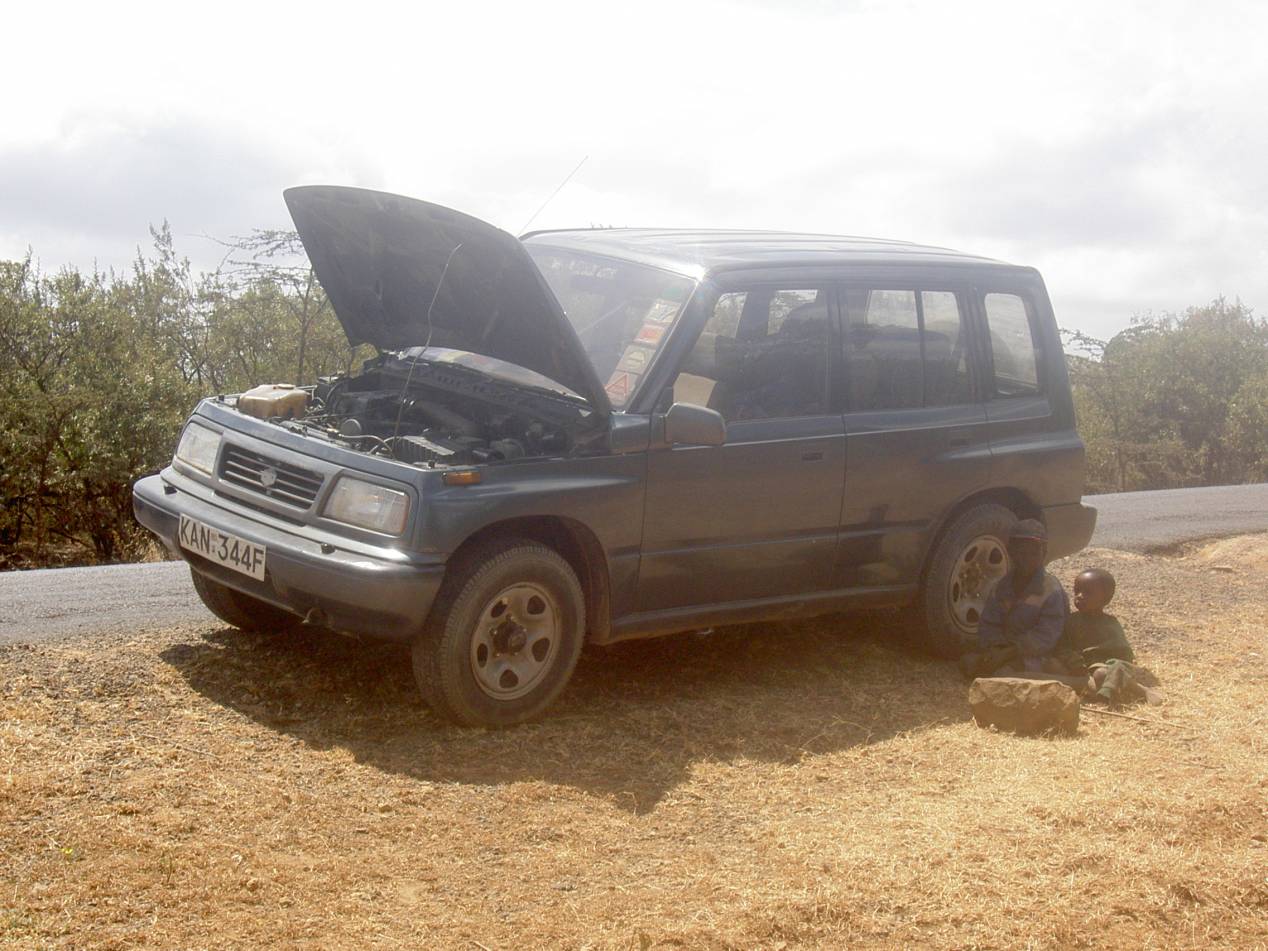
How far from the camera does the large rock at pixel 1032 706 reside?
6402 mm

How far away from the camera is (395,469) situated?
5434 millimetres

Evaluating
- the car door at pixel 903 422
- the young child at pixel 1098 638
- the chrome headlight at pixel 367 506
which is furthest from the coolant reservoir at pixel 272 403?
the young child at pixel 1098 638

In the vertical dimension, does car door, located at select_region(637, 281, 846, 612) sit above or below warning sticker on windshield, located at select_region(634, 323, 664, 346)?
below

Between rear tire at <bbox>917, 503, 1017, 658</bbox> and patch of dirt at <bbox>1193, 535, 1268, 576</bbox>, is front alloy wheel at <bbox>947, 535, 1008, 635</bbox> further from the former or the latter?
patch of dirt at <bbox>1193, 535, 1268, 576</bbox>

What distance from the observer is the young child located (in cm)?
712

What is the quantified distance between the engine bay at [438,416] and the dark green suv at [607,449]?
0.02 m

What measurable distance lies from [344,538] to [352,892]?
63.2 inches

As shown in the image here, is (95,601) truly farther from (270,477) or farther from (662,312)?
(662,312)

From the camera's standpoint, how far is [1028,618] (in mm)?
7199

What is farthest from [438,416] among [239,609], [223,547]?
[239,609]

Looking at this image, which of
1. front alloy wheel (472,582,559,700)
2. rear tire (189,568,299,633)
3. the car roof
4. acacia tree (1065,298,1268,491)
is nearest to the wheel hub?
front alloy wheel (472,582,559,700)

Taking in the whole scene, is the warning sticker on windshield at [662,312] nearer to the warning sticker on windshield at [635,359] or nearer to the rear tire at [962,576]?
the warning sticker on windshield at [635,359]

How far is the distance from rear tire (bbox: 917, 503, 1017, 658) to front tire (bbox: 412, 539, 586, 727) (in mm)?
2196

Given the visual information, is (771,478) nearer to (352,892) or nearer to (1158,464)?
(352,892)
